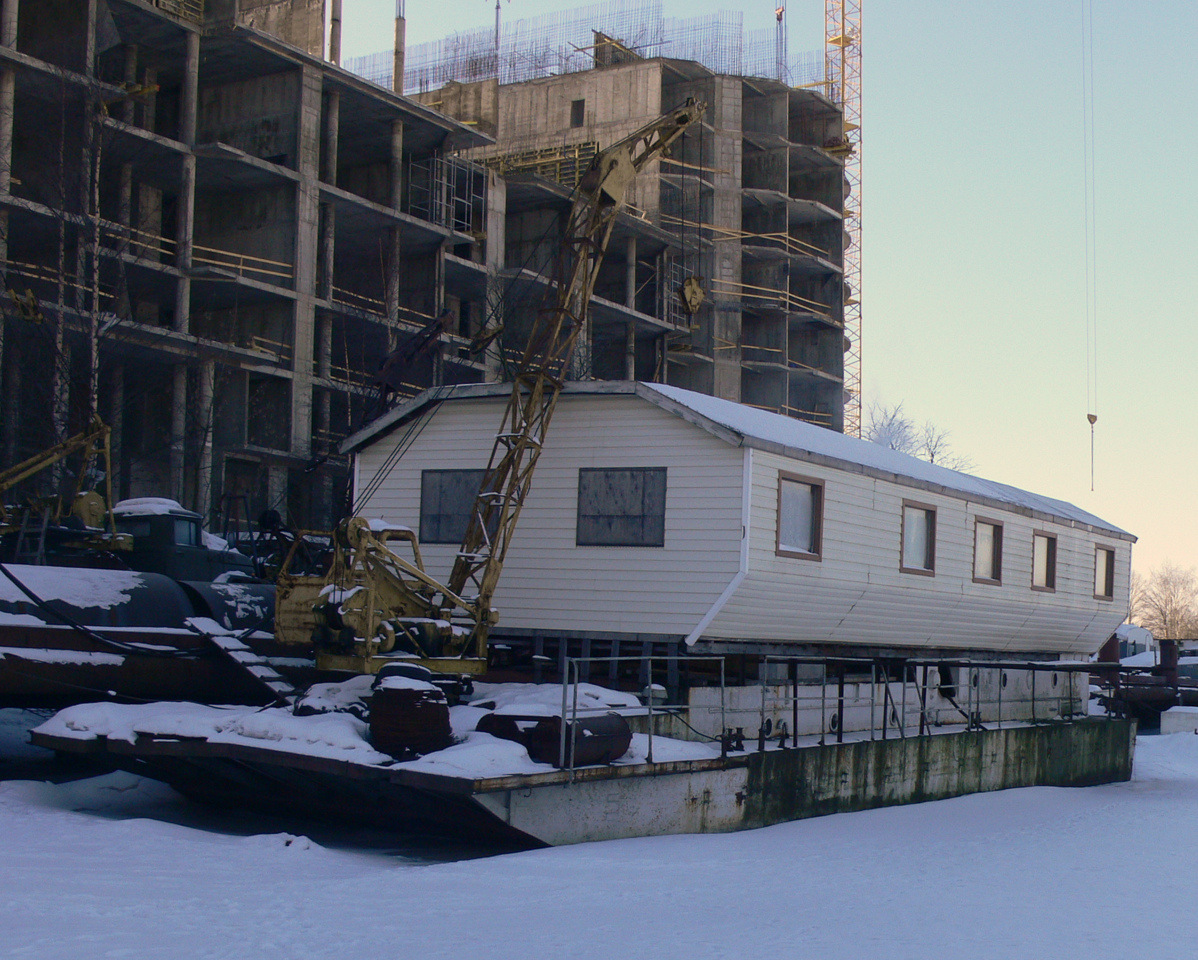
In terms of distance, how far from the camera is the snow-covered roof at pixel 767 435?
17531mm

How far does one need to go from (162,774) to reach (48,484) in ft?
59.6

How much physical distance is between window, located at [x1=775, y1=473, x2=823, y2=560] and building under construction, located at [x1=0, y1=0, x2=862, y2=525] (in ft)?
36.4

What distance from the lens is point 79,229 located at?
31812 millimetres

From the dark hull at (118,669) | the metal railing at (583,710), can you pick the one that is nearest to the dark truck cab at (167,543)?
the dark hull at (118,669)

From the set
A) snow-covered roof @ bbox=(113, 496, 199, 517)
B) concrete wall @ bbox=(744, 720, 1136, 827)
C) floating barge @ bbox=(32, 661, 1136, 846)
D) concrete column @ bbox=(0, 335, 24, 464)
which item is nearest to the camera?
floating barge @ bbox=(32, 661, 1136, 846)

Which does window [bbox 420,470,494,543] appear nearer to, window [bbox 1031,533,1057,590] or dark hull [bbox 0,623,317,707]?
Answer: dark hull [bbox 0,623,317,707]

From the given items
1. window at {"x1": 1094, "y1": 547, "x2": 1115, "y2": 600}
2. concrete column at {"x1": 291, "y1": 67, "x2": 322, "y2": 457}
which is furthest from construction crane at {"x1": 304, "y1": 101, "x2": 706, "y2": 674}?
concrete column at {"x1": 291, "y1": 67, "x2": 322, "y2": 457}

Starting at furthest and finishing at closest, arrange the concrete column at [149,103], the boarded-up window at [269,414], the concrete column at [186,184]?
1. the boarded-up window at [269,414]
2. the concrete column at [149,103]
3. the concrete column at [186,184]

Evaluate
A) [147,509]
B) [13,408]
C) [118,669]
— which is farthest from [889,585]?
[13,408]

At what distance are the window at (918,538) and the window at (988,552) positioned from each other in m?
1.58

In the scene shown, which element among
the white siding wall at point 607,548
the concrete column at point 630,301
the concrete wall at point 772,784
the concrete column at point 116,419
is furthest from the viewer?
the concrete column at point 630,301

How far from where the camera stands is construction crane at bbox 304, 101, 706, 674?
1616 centimetres

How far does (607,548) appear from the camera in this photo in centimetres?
1817

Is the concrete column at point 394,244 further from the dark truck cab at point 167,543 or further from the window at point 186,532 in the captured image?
the dark truck cab at point 167,543
